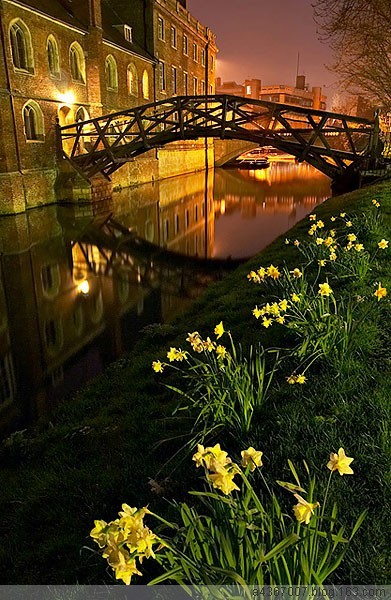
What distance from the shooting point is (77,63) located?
832 inches

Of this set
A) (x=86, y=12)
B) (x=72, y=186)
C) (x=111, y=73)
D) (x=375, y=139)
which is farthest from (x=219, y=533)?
(x=111, y=73)

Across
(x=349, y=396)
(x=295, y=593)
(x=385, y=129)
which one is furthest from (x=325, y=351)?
(x=385, y=129)

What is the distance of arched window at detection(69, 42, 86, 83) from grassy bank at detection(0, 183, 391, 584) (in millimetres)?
20397

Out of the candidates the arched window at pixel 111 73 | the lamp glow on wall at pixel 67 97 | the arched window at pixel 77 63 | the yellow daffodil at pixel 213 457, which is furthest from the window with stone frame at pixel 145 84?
the yellow daffodil at pixel 213 457

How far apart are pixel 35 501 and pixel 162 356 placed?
243 cm

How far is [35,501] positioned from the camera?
10.3ft

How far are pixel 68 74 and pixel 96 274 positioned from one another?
13988 mm

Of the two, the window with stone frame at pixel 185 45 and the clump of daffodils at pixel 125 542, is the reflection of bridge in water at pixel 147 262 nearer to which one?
the clump of daffodils at pixel 125 542

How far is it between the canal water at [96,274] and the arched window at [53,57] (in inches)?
228

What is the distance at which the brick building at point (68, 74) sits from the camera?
627 inches

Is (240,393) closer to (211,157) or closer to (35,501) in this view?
(35,501)

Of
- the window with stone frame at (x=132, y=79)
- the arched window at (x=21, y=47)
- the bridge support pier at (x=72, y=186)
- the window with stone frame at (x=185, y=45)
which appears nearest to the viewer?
the arched window at (x=21, y=47)

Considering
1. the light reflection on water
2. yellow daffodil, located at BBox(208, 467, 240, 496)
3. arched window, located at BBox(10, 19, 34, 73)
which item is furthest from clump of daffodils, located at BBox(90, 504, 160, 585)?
arched window, located at BBox(10, 19, 34, 73)

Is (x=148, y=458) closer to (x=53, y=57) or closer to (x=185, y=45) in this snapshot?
(x=53, y=57)
